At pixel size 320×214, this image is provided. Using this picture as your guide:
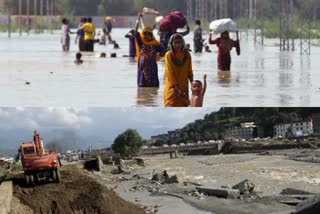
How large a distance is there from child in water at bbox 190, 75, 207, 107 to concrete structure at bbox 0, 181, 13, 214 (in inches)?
112

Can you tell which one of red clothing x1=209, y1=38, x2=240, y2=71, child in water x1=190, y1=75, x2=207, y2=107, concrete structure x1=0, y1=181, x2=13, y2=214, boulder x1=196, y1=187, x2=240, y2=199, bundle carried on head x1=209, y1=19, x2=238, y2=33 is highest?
bundle carried on head x1=209, y1=19, x2=238, y2=33

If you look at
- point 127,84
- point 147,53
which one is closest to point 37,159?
point 127,84

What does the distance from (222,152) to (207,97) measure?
896cm

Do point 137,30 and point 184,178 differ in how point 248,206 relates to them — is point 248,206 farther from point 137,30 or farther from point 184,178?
point 137,30

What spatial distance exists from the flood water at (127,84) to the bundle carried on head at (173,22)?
608 mm

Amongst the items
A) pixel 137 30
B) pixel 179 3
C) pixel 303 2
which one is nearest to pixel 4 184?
pixel 137 30

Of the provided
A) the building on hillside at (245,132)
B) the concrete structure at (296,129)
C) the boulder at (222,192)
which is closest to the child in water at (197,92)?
the building on hillside at (245,132)

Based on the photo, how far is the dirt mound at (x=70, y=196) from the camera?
1015 centimetres

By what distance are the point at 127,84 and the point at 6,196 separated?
2.04 metres

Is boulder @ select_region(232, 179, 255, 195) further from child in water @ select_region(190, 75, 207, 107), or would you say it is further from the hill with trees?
child in water @ select_region(190, 75, 207, 107)

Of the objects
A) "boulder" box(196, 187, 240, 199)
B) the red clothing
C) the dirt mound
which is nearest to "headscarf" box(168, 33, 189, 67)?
the red clothing

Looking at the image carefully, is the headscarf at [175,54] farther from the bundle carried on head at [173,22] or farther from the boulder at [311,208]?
the boulder at [311,208]

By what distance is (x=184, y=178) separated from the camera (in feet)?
61.8

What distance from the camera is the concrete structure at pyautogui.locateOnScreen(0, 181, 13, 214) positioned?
9.14 meters
